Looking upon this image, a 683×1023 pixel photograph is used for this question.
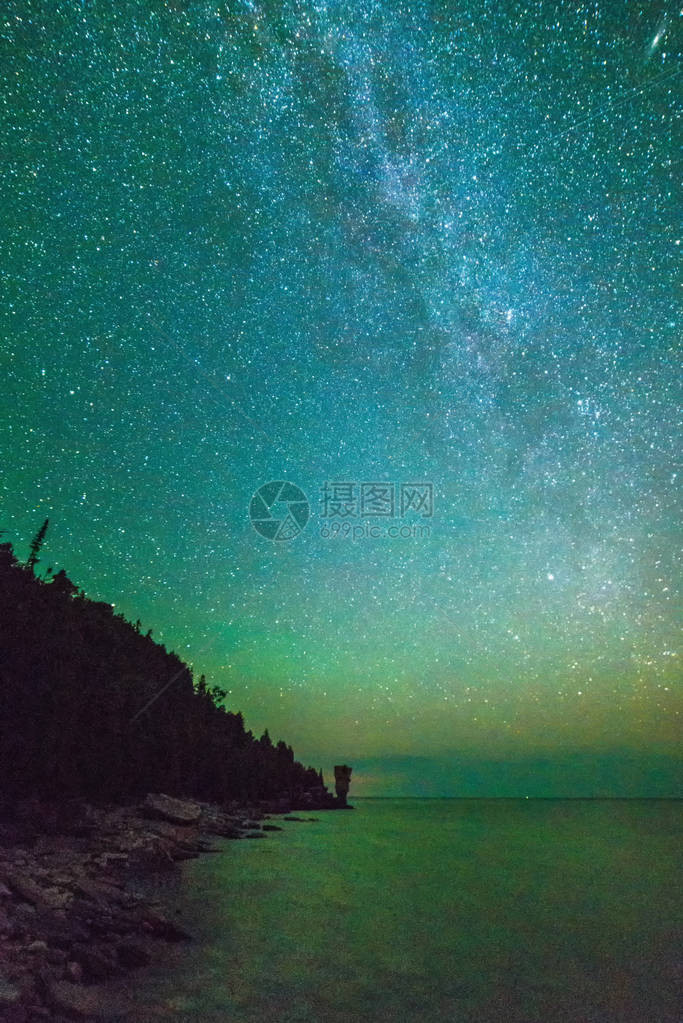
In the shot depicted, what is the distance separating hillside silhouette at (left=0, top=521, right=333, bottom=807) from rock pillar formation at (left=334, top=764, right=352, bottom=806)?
6363 centimetres

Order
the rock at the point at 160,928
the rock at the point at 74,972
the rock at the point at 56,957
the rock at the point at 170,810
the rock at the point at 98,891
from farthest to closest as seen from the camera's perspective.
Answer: the rock at the point at 170,810 → the rock at the point at 98,891 → the rock at the point at 160,928 → the rock at the point at 56,957 → the rock at the point at 74,972

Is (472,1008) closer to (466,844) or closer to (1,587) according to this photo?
(1,587)

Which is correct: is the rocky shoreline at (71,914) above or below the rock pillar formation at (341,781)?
below

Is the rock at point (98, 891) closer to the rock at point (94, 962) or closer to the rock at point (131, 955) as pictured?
the rock at point (131, 955)

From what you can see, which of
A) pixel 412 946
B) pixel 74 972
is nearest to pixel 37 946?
pixel 74 972

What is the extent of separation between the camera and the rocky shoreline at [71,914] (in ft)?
36.0

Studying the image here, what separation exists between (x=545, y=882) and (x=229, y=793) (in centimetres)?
5487

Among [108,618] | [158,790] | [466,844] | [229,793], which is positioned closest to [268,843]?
[158,790]

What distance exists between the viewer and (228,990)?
45.0 feet

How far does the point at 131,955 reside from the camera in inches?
540

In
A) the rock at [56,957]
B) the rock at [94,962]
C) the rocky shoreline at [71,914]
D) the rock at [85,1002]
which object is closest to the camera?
the rock at [85,1002]

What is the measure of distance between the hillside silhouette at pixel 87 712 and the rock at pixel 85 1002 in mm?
19699

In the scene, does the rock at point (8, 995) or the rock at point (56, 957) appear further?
the rock at point (56, 957)

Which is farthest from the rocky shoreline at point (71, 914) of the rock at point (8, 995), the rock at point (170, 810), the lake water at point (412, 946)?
the rock at point (170, 810)
